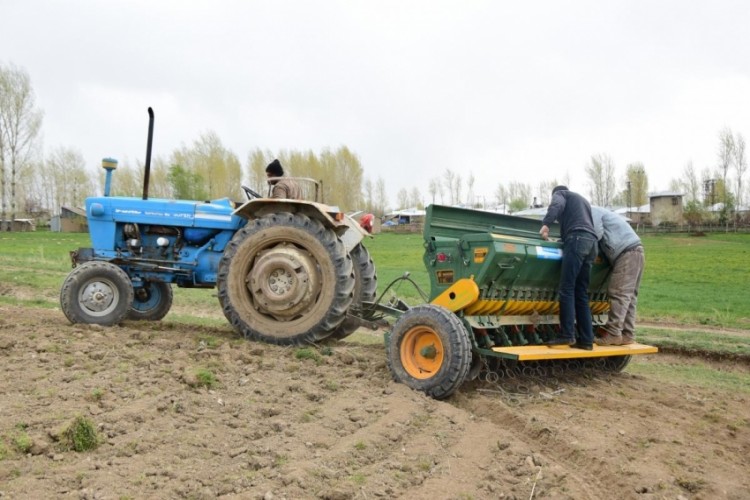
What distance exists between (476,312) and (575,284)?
3.53 feet

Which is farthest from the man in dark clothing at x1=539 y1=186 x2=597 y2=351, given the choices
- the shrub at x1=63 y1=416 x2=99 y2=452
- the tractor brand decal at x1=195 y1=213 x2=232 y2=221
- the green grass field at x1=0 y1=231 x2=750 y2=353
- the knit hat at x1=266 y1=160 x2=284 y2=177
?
the shrub at x1=63 y1=416 x2=99 y2=452

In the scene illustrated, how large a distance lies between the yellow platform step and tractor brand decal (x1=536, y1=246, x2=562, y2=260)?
873 millimetres

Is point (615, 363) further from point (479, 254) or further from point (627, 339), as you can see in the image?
point (479, 254)

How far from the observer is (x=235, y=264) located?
7.33 metres

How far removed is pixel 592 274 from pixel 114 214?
5938 mm

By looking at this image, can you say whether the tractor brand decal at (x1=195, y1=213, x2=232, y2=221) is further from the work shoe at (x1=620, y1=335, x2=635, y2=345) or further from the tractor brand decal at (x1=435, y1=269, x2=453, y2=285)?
the work shoe at (x1=620, y1=335, x2=635, y2=345)

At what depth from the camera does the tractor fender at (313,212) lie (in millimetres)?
7348

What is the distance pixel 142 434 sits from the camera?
4090 mm

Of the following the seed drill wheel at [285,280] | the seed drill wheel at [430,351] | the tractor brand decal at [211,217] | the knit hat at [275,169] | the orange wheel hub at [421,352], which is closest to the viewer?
the seed drill wheel at [430,351]

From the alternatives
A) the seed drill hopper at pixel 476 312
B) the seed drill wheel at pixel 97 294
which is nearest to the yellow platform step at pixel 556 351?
the seed drill hopper at pixel 476 312

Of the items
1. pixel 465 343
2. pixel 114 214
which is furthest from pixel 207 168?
pixel 465 343

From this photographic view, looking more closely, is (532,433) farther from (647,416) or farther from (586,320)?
(586,320)

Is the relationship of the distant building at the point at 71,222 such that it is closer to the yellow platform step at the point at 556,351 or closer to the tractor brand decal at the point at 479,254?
the tractor brand decal at the point at 479,254

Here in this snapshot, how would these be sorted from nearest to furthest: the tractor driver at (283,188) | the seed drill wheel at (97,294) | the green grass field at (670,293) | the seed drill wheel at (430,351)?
the seed drill wheel at (430,351)
the seed drill wheel at (97,294)
the tractor driver at (283,188)
the green grass field at (670,293)
